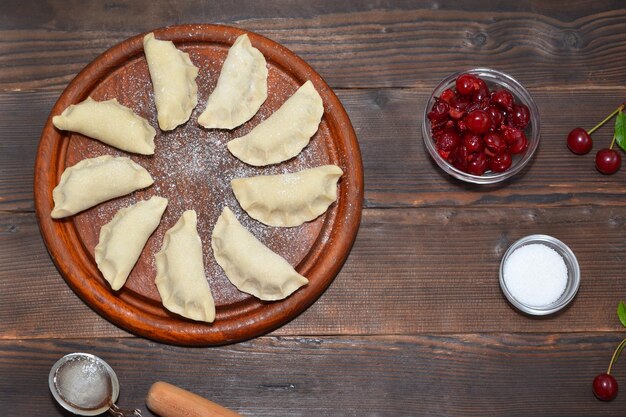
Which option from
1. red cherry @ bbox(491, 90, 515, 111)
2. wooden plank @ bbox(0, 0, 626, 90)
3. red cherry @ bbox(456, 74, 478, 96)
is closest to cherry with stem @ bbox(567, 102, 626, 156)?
wooden plank @ bbox(0, 0, 626, 90)

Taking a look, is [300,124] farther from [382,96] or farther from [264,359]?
[264,359]

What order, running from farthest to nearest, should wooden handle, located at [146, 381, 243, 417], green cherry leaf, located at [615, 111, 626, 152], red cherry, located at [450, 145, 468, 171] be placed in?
1. green cherry leaf, located at [615, 111, 626, 152]
2. red cherry, located at [450, 145, 468, 171]
3. wooden handle, located at [146, 381, 243, 417]

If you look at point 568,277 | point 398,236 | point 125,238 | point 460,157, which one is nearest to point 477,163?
point 460,157

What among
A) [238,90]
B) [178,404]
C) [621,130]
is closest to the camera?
[178,404]

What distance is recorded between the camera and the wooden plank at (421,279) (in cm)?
191

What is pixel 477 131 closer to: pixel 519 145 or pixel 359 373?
pixel 519 145

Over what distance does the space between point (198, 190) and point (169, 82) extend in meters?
0.29

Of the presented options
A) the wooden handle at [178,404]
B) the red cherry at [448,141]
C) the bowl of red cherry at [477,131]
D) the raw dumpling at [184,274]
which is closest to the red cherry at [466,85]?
the bowl of red cherry at [477,131]

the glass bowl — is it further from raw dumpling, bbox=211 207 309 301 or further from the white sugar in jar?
raw dumpling, bbox=211 207 309 301

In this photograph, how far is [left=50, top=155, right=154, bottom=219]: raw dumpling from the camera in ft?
5.89

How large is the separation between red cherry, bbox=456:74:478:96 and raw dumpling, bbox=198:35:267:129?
52 centimetres

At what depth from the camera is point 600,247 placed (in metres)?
1.98

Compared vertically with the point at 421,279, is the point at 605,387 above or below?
below

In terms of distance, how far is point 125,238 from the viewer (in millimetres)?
1785
